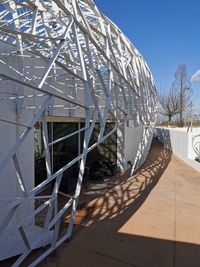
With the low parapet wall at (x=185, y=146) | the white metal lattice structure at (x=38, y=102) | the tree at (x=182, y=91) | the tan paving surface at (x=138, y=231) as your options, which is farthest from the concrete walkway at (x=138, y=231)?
the tree at (x=182, y=91)

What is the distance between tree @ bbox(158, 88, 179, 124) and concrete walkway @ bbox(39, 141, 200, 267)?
26.3m

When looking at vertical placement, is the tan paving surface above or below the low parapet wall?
below

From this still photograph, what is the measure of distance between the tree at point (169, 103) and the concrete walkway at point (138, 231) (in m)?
26.3

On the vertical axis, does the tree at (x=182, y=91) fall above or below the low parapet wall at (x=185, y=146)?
above

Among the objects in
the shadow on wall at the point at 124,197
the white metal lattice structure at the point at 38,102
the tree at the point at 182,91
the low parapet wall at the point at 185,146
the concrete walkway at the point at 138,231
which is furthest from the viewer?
the tree at the point at 182,91

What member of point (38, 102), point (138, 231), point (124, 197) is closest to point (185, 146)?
point (124, 197)

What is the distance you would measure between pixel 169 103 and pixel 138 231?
3167 centimetres

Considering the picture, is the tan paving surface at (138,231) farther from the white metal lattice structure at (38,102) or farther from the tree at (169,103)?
the tree at (169,103)

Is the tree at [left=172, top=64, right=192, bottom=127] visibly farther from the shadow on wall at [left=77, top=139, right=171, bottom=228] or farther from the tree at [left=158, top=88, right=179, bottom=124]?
the shadow on wall at [left=77, top=139, right=171, bottom=228]

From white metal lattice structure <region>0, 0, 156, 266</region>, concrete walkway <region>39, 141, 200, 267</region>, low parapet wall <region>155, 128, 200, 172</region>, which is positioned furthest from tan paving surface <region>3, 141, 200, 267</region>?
low parapet wall <region>155, 128, 200, 172</region>

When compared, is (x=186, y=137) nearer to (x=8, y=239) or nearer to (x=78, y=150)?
(x=78, y=150)

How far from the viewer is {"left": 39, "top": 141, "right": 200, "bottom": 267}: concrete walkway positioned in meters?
4.68

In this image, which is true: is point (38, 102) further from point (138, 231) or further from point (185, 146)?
point (185, 146)

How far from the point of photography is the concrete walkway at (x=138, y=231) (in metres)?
4.68
